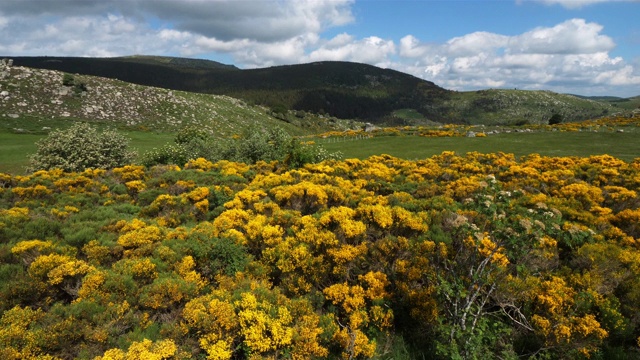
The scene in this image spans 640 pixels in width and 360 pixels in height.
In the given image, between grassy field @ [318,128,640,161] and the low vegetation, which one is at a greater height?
grassy field @ [318,128,640,161]

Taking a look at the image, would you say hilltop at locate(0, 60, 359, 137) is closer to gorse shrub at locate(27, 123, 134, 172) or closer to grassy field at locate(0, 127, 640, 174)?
grassy field at locate(0, 127, 640, 174)

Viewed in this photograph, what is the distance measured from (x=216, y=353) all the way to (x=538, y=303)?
617cm

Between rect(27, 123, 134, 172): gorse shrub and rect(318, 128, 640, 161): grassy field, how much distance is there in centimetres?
1829

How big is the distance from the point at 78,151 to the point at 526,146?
113 feet

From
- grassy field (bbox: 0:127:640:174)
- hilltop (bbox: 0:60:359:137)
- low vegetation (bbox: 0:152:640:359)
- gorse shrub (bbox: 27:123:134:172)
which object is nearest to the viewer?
low vegetation (bbox: 0:152:640:359)

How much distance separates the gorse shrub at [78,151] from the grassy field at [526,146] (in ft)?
60.0

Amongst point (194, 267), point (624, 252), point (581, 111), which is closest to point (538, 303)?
point (624, 252)

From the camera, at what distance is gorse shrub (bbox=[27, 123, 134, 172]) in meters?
21.1

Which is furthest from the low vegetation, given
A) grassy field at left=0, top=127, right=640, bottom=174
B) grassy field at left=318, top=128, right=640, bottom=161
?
grassy field at left=0, top=127, right=640, bottom=174

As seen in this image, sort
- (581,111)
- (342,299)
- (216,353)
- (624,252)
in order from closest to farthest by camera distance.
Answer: (216,353)
(342,299)
(624,252)
(581,111)

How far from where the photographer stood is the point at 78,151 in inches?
866

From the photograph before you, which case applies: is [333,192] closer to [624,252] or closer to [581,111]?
[624,252]

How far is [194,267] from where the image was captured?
24.2 ft

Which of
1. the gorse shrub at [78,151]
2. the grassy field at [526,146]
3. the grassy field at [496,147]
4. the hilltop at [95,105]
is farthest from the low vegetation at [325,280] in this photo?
the hilltop at [95,105]
